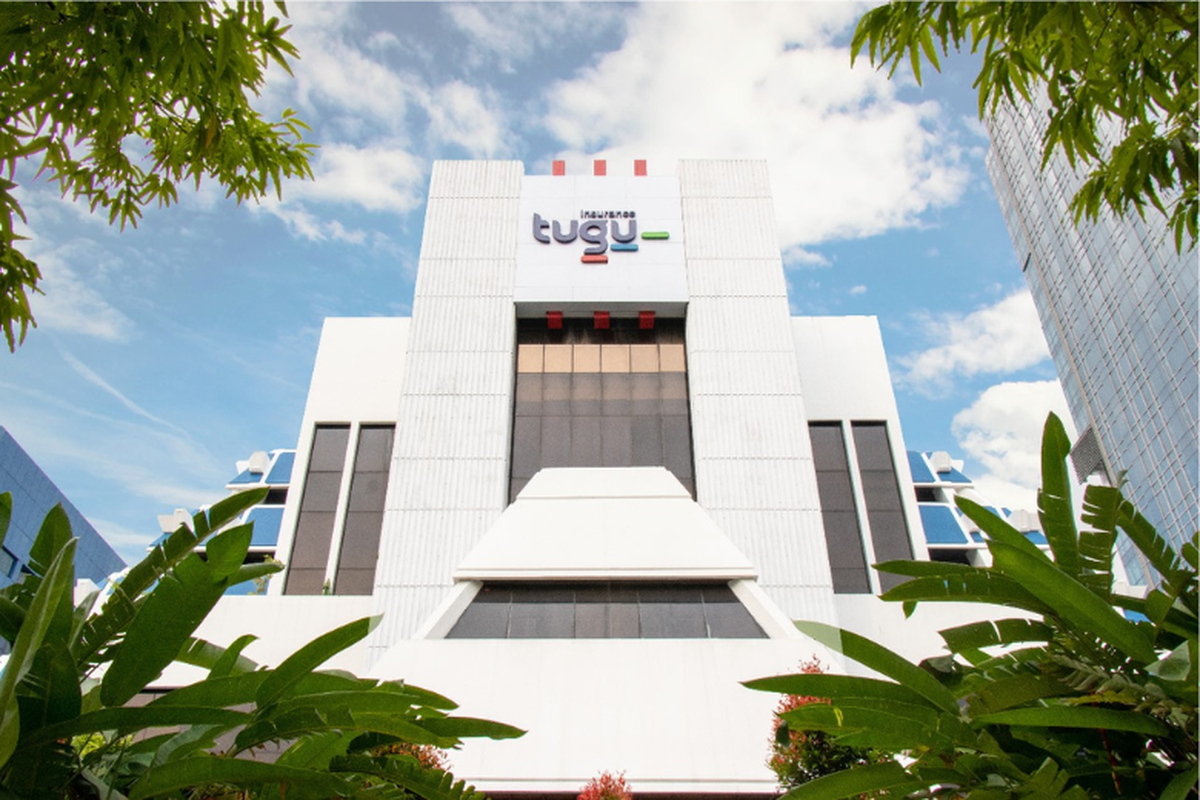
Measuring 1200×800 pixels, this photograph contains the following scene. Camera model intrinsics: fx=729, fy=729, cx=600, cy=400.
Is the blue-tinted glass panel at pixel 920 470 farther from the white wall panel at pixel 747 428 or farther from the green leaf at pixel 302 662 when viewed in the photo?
the green leaf at pixel 302 662

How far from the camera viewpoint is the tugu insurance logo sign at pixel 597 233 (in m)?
26.3

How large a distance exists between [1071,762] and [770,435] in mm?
20228

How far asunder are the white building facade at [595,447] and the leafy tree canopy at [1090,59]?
37.1 ft

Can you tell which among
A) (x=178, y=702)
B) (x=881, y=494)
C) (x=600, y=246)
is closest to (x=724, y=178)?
(x=600, y=246)

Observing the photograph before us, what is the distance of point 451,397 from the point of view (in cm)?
2403

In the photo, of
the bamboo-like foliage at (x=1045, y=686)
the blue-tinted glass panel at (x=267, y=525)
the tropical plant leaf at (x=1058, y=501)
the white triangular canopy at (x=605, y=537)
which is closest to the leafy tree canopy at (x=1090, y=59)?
the tropical plant leaf at (x=1058, y=501)

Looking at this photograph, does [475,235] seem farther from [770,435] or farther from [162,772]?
[162,772]

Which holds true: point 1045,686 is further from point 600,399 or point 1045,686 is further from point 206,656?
point 600,399

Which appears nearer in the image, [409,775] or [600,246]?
[409,775]

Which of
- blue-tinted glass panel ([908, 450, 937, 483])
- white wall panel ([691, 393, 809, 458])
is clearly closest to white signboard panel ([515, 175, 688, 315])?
white wall panel ([691, 393, 809, 458])

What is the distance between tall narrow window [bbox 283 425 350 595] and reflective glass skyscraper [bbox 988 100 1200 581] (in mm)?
42244

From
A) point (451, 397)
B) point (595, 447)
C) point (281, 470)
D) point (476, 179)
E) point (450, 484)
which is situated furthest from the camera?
point (281, 470)

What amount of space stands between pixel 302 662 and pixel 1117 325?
7245 cm

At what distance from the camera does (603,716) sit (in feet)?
39.1
